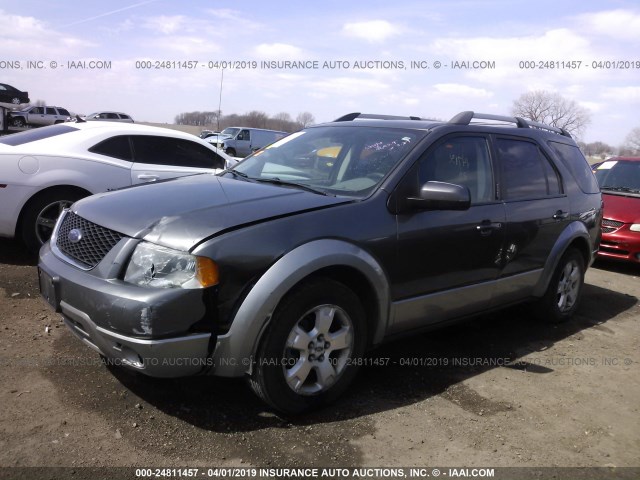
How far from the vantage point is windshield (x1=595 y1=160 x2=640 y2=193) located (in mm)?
8906

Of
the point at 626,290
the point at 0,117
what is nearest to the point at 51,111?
the point at 0,117

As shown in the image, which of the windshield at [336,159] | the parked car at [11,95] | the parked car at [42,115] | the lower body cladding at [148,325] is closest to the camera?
the lower body cladding at [148,325]

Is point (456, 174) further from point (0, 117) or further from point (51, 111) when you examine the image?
point (51, 111)

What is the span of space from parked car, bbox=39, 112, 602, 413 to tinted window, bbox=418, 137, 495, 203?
14mm

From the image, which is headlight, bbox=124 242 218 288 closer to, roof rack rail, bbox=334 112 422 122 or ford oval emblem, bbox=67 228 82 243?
ford oval emblem, bbox=67 228 82 243

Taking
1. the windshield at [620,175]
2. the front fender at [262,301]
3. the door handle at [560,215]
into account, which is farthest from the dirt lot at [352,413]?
the windshield at [620,175]

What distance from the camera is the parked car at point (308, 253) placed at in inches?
112

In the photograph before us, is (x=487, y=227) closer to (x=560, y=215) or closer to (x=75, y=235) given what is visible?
(x=560, y=215)

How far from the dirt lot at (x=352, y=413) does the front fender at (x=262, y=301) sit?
44 centimetres

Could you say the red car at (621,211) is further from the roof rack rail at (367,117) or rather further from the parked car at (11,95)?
the parked car at (11,95)

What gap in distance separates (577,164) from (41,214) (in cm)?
546

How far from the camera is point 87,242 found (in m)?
3.22

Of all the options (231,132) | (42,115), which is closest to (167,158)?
(231,132)

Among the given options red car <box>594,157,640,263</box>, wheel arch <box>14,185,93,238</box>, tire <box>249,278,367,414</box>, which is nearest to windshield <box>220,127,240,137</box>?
red car <box>594,157,640,263</box>
